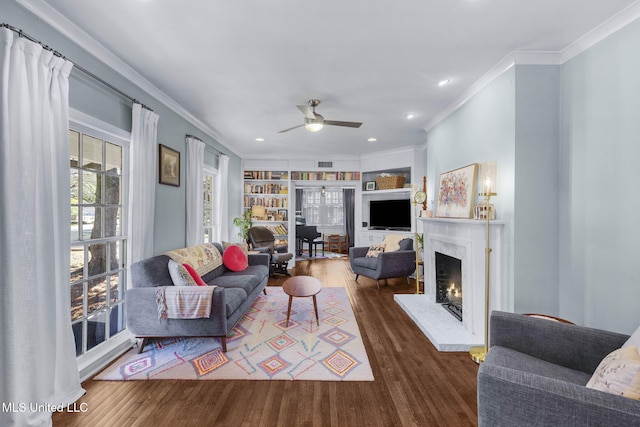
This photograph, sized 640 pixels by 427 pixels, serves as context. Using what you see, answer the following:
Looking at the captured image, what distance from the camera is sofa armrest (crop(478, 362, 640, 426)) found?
1.00 meters

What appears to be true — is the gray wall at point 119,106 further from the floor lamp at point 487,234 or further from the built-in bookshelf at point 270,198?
the floor lamp at point 487,234

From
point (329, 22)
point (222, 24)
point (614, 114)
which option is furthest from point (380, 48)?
point (614, 114)

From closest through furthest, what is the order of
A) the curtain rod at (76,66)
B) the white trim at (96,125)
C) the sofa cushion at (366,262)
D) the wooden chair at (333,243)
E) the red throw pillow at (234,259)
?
the curtain rod at (76,66) < the white trim at (96,125) < the red throw pillow at (234,259) < the sofa cushion at (366,262) < the wooden chair at (333,243)

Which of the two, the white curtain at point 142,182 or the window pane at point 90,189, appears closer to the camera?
the window pane at point 90,189

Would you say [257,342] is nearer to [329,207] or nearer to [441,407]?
[441,407]

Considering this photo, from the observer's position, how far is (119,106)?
253cm

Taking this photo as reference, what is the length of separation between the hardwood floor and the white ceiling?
2.72 metres

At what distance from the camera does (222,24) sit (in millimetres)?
1932

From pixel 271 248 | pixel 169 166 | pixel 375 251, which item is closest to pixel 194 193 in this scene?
pixel 169 166

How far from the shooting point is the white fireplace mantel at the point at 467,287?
2520mm

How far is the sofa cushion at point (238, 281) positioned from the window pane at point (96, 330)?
1105 millimetres

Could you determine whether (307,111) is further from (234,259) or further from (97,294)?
(97,294)

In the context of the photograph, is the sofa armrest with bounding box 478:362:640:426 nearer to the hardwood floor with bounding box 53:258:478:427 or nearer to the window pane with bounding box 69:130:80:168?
the hardwood floor with bounding box 53:258:478:427

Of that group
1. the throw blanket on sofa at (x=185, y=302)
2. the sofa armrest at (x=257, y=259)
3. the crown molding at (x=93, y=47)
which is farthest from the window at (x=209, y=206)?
the throw blanket on sofa at (x=185, y=302)
